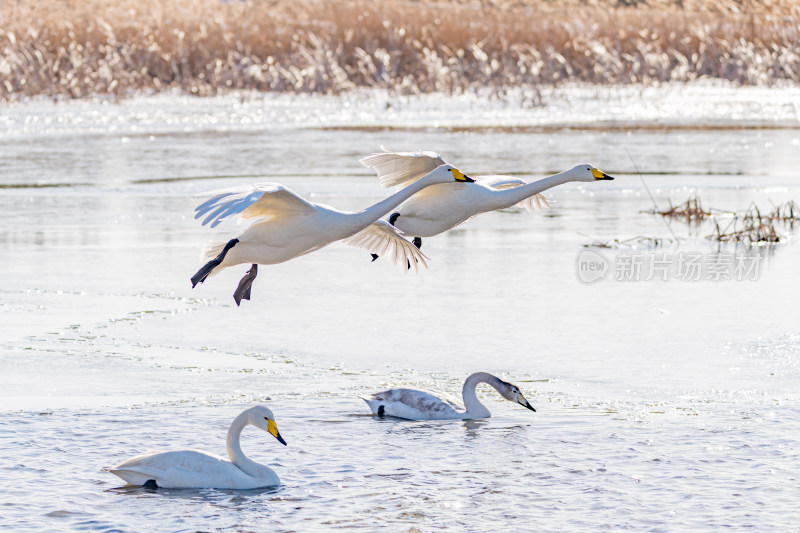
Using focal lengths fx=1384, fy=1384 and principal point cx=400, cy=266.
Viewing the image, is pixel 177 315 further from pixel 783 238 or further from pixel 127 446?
pixel 783 238

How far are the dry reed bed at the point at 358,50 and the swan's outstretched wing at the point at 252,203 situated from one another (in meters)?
16.9

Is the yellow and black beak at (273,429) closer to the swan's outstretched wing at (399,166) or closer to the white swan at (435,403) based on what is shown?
the white swan at (435,403)

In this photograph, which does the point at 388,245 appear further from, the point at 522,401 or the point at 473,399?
the point at 522,401

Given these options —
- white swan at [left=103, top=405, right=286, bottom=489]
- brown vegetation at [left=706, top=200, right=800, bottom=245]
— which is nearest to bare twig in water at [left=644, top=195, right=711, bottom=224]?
brown vegetation at [left=706, top=200, right=800, bottom=245]

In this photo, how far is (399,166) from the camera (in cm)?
787

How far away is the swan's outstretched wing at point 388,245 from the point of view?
26.0ft

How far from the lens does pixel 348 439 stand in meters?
7.03

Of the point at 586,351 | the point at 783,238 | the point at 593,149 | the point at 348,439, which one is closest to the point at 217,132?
the point at 593,149

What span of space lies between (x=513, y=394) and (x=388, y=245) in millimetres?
1203

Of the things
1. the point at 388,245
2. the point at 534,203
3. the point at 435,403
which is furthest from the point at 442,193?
the point at 435,403

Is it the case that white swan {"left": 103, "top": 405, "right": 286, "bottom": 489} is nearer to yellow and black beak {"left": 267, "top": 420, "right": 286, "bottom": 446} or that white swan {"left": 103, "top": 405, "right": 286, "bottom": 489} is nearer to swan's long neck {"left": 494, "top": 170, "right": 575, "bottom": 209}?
yellow and black beak {"left": 267, "top": 420, "right": 286, "bottom": 446}

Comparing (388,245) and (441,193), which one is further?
(388,245)

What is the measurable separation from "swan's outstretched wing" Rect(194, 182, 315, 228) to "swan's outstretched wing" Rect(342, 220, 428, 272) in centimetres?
94

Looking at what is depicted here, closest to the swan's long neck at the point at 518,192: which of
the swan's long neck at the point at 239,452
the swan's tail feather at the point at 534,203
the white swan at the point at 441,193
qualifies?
the white swan at the point at 441,193
